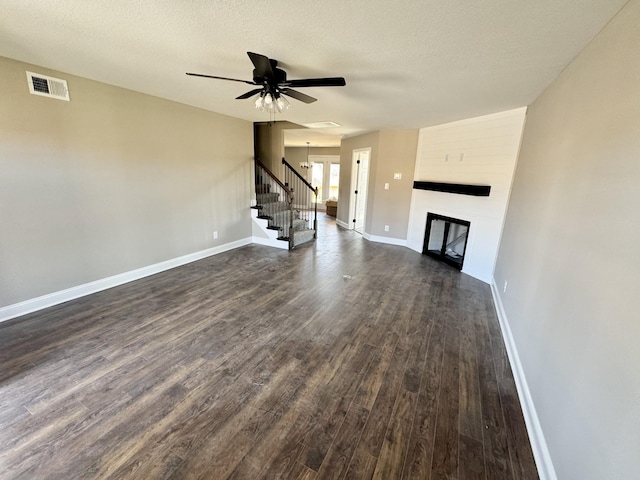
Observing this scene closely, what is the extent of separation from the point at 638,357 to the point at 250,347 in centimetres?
247

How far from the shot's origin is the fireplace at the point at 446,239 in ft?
16.4

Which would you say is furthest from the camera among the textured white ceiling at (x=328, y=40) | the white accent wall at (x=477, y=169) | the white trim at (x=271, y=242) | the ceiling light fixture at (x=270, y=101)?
the white trim at (x=271, y=242)

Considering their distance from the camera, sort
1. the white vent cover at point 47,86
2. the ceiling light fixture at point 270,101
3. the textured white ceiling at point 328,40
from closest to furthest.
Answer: the textured white ceiling at point 328,40
the ceiling light fixture at point 270,101
the white vent cover at point 47,86

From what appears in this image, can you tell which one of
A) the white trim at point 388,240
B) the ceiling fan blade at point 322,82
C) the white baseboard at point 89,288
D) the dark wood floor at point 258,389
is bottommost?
the dark wood floor at point 258,389

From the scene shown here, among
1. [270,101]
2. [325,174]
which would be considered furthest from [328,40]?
[325,174]

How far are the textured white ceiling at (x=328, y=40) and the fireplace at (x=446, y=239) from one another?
2.30 metres

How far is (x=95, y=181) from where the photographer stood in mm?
3369

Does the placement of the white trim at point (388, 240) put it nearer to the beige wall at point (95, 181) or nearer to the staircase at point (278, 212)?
the staircase at point (278, 212)

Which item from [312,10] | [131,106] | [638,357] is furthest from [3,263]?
[638,357]

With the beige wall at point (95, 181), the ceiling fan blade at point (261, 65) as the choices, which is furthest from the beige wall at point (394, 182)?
the ceiling fan blade at point (261, 65)

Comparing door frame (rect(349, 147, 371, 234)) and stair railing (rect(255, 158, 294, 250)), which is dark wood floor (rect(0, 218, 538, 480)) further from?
door frame (rect(349, 147, 371, 234))

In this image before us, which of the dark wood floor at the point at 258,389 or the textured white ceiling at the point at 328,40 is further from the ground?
the textured white ceiling at the point at 328,40

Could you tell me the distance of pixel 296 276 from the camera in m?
4.30

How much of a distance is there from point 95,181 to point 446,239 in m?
5.63
